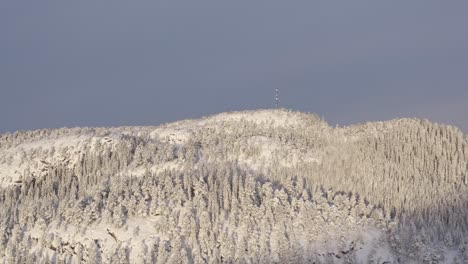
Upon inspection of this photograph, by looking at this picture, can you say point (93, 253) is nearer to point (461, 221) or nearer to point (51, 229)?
point (51, 229)

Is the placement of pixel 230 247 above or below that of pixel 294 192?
below

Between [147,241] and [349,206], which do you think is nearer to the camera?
[147,241]

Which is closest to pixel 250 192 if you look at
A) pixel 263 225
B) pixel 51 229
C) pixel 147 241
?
pixel 263 225

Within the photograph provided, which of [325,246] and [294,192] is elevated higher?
[294,192]

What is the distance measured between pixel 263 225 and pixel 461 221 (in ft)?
157

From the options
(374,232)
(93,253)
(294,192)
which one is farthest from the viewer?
(294,192)

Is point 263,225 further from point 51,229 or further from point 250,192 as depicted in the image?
point 51,229

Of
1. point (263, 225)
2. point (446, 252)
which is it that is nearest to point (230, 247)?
point (263, 225)

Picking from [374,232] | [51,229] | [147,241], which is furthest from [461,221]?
[51,229]

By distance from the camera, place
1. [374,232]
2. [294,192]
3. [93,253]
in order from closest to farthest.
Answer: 1. [93,253]
2. [374,232]
3. [294,192]

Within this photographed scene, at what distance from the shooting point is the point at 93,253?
167375 mm

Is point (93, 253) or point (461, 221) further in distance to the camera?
point (461, 221)

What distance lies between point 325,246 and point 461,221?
3915cm

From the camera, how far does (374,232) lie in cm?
17888
